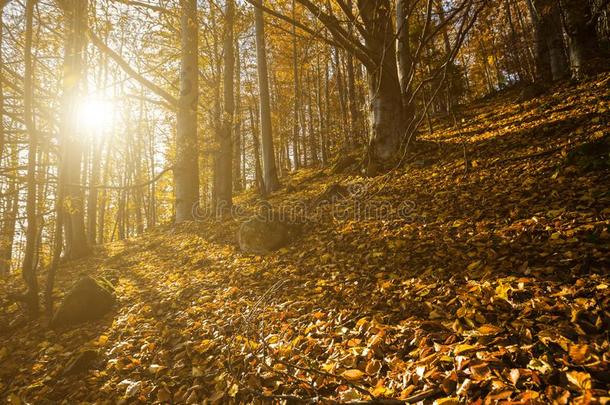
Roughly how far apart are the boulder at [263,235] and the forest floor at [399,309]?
0.71 feet

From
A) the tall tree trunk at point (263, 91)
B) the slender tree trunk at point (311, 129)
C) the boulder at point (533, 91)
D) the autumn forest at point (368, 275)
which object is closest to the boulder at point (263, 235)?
the autumn forest at point (368, 275)

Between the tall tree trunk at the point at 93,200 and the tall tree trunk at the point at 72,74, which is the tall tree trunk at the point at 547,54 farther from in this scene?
the tall tree trunk at the point at 93,200

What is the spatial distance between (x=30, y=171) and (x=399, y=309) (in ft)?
14.8

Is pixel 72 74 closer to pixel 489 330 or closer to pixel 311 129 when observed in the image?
pixel 489 330

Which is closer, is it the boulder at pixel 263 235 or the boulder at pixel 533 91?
the boulder at pixel 263 235

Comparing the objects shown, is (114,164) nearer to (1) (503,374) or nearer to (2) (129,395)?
(2) (129,395)

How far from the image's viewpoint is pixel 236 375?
2.39 m

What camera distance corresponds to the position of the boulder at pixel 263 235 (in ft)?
16.4

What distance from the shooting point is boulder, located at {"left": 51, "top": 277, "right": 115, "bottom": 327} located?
12.6ft

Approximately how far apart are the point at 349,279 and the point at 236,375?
1.50 metres

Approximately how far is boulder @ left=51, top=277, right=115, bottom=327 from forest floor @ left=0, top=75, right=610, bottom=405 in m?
0.18

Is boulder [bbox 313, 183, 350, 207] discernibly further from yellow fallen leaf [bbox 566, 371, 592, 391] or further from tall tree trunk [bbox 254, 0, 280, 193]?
yellow fallen leaf [bbox 566, 371, 592, 391]

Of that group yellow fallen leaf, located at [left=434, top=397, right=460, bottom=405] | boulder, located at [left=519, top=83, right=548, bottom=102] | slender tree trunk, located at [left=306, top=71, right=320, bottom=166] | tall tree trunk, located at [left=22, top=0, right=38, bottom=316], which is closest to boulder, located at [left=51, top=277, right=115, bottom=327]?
tall tree trunk, located at [left=22, top=0, right=38, bottom=316]

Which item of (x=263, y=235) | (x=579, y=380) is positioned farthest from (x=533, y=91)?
(x=579, y=380)
